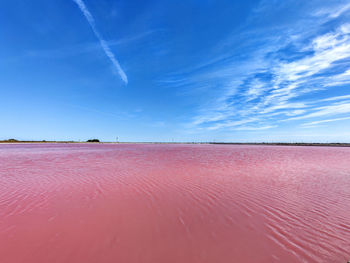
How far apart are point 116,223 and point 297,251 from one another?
388 cm

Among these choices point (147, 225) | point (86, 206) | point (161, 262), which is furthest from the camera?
point (86, 206)

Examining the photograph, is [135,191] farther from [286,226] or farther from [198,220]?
[286,226]

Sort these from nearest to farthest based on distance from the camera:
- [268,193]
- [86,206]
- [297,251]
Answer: [297,251] < [86,206] < [268,193]

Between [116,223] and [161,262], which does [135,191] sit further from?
[161,262]

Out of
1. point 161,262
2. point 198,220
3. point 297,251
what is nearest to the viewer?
point 161,262

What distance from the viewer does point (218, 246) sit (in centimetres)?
313

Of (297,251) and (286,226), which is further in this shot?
(286,226)

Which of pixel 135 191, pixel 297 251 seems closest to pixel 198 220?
pixel 297 251

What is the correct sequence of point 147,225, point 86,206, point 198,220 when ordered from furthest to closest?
1. point 86,206
2. point 198,220
3. point 147,225

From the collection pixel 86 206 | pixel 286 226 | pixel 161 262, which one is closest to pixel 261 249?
pixel 286 226

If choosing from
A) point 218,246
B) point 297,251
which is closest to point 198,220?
point 218,246

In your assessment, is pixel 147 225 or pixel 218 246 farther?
pixel 147 225

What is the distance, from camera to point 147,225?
389cm

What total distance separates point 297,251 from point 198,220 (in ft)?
6.76
